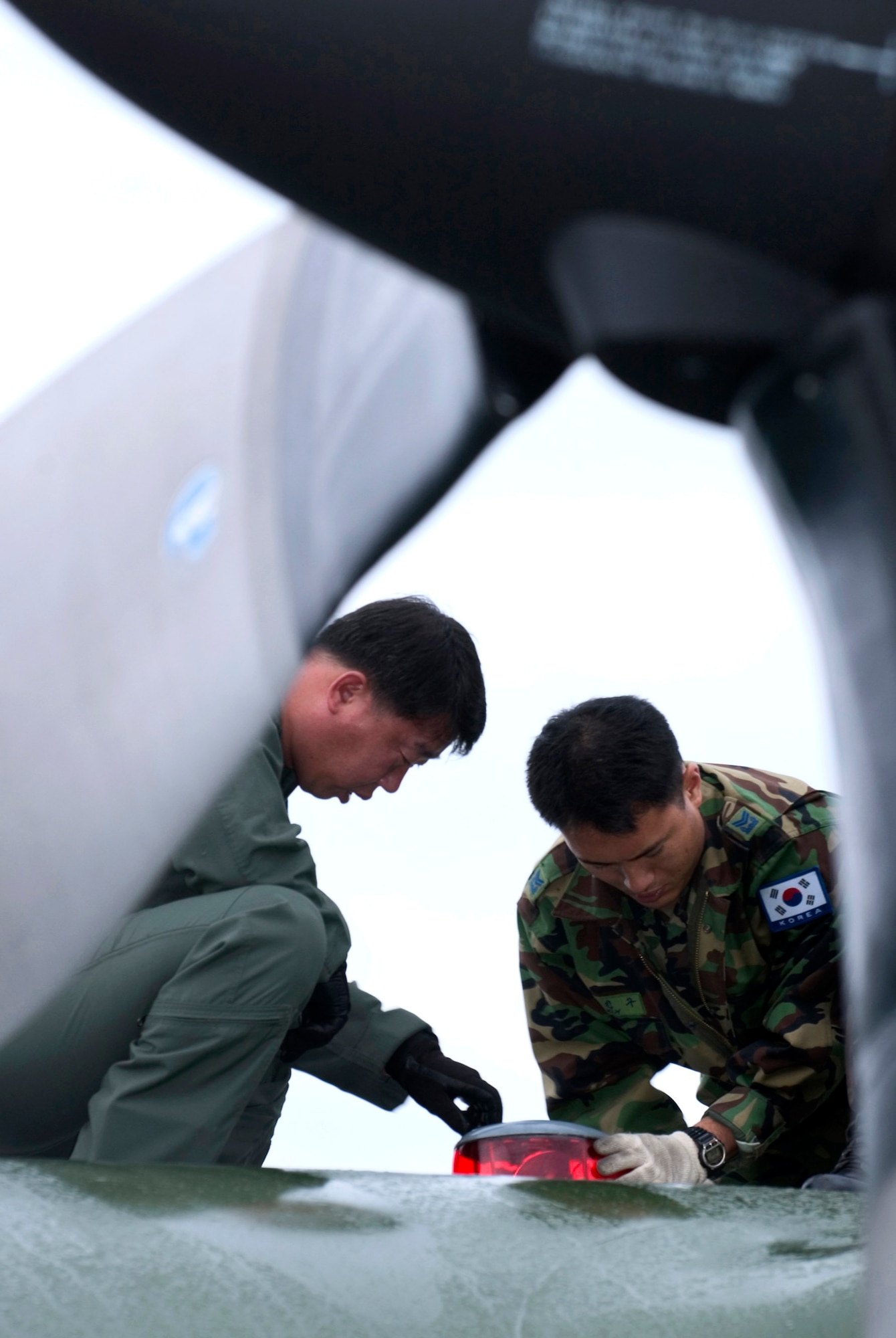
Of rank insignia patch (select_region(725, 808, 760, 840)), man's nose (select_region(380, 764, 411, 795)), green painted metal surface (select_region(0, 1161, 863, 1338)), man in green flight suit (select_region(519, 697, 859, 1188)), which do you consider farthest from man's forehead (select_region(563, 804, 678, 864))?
green painted metal surface (select_region(0, 1161, 863, 1338))

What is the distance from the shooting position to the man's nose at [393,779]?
1.88 meters

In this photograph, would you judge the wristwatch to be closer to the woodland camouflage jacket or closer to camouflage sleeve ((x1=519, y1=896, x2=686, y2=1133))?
the woodland camouflage jacket

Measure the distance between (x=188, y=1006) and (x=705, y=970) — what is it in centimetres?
85

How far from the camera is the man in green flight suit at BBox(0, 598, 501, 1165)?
4.21 ft

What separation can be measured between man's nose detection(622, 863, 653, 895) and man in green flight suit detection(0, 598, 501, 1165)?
268 millimetres

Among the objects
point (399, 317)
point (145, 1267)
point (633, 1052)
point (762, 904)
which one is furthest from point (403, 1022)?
point (399, 317)

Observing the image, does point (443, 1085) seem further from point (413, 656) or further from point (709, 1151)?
point (413, 656)

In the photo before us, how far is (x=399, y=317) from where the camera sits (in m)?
0.70

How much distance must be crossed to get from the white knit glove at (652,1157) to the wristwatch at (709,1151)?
0.04ft

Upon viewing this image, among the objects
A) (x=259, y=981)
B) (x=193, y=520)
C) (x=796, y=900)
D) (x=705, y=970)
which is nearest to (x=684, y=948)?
(x=705, y=970)

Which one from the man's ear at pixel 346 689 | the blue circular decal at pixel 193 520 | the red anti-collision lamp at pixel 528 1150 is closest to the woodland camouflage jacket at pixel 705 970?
the man's ear at pixel 346 689

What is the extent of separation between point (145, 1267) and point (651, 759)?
122cm

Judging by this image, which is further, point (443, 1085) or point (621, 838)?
point (443, 1085)

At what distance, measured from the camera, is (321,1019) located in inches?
73.1
